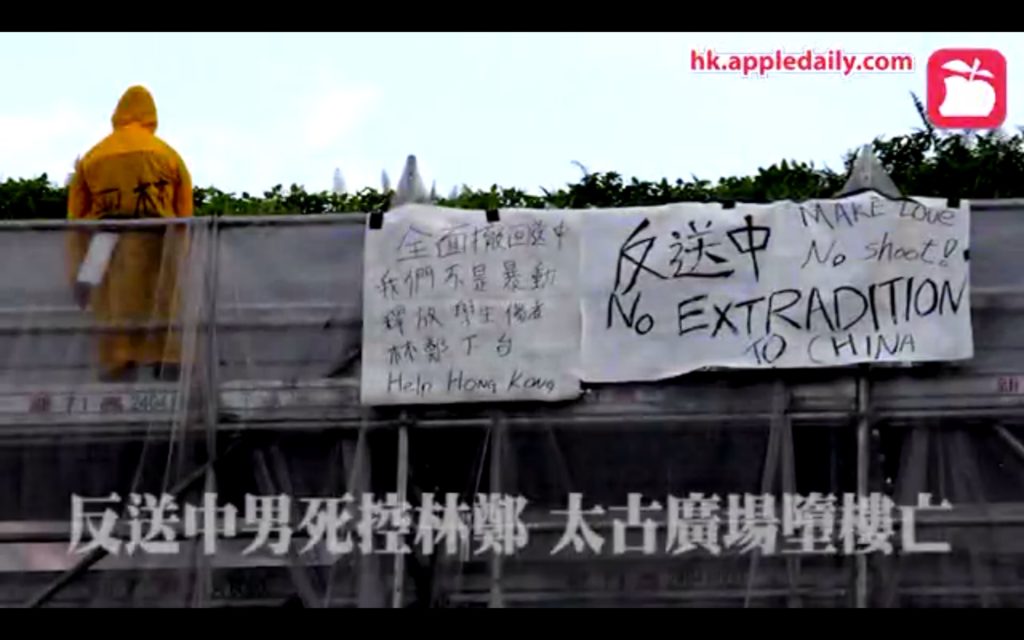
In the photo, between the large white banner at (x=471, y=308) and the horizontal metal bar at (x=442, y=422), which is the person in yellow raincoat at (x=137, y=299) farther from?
the large white banner at (x=471, y=308)

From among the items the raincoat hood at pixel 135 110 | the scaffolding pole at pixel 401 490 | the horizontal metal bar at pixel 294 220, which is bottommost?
the scaffolding pole at pixel 401 490

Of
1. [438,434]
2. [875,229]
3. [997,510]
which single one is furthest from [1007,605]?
[438,434]

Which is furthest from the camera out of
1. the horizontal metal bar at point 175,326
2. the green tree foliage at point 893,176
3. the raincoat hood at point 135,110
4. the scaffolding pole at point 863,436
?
the green tree foliage at point 893,176

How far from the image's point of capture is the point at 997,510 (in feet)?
21.6

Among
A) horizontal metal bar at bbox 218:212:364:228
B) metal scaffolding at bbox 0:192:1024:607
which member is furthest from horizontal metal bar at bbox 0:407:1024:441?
horizontal metal bar at bbox 218:212:364:228

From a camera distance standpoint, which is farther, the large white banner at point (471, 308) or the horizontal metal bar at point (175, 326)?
the horizontal metal bar at point (175, 326)

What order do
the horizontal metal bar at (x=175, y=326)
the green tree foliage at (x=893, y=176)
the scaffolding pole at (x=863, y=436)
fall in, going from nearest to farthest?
1. the scaffolding pole at (x=863, y=436)
2. the horizontal metal bar at (x=175, y=326)
3. the green tree foliage at (x=893, y=176)

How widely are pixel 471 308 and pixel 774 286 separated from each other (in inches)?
41.2

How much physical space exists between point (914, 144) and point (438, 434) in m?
6.17

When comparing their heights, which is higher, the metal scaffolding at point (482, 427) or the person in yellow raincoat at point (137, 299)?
the person in yellow raincoat at point (137, 299)

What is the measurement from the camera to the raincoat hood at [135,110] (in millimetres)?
7340

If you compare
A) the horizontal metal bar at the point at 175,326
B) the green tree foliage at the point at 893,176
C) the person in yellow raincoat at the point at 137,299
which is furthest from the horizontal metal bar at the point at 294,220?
the green tree foliage at the point at 893,176

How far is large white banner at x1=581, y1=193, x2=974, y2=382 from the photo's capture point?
21.6ft

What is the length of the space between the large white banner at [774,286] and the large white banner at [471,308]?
→ 0.11m
